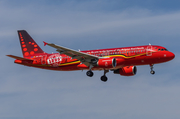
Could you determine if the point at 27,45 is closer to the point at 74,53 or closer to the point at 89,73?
the point at 74,53

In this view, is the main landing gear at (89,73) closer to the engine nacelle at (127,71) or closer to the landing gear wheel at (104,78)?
the landing gear wheel at (104,78)

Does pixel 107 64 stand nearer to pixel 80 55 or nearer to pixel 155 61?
pixel 80 55

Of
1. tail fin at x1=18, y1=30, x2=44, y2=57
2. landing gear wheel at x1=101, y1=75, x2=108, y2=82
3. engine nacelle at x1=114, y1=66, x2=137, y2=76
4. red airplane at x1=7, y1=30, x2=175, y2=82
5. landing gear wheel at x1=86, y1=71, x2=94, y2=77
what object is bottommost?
landing gear wheel at x1=101, y1=75, x2=108, y2=82

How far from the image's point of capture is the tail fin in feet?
192

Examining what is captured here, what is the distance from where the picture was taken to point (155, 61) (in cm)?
5009

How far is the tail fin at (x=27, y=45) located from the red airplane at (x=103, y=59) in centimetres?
160

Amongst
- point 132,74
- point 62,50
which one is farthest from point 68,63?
point 132,74

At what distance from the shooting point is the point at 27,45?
5953 cm

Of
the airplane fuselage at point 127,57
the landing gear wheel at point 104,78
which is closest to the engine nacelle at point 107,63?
the airplane fuselage at point 127,57

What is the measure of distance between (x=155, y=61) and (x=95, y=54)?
968 cm

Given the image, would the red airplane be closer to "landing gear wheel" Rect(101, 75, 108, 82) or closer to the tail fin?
"landing gear wheel" Rect(101, 75, 108, 82)

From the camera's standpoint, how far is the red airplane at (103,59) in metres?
49.8

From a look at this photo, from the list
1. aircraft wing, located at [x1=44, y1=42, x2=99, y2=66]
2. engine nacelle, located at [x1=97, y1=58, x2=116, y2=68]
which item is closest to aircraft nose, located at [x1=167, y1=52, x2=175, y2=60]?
engine nacelle, located at [x1=97, y1=58, x2=116, y2=68]

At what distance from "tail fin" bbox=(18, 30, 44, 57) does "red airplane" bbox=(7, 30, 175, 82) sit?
1602mm
